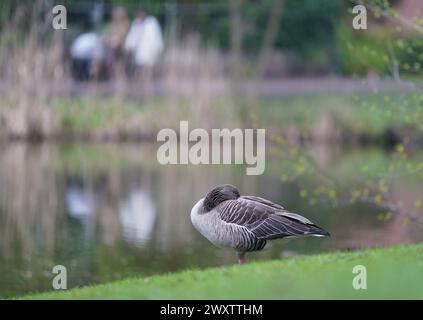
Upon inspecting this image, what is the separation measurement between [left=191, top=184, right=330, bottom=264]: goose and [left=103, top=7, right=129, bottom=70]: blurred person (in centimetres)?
1906

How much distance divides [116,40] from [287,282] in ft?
Answer: 67.0

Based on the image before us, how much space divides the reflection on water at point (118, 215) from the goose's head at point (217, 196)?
0.63m

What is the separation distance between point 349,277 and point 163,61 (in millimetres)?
18409

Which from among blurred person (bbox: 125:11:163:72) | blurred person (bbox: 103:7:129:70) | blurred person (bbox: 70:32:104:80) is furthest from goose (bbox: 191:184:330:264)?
blurred person (bbox: 70:32:104:80)

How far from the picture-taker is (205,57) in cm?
2659

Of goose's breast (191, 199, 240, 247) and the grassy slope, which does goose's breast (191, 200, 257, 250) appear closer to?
goose's breast (191, 199, 240, 247)

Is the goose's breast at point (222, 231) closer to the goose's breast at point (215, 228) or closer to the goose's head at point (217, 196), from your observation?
the goose's breast at point (215, 228)

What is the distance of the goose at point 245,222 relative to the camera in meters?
8.56

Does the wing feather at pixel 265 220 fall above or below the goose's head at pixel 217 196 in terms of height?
below

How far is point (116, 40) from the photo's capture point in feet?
92.5

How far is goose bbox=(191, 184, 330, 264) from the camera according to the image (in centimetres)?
856

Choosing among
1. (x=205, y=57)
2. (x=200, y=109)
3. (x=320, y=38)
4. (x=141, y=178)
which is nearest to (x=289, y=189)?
(x=141, y=178)

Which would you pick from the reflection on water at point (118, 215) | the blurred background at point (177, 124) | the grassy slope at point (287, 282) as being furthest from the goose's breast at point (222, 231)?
the blurred background at point (177, 124)
